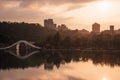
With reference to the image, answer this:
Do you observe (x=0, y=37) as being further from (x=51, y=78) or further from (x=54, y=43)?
(x=51, y=78)

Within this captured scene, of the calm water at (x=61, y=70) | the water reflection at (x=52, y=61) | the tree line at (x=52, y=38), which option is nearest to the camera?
the calm water at (x=61, y=70)

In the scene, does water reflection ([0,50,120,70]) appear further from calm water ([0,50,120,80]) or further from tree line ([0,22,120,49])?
tree line ([0,22,120,49])

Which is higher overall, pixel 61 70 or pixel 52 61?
pixel 52 61

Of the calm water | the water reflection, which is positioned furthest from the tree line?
the calm water

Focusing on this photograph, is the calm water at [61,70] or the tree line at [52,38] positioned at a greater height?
the tree line at [52,38]

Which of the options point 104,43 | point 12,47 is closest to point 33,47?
point 12,47

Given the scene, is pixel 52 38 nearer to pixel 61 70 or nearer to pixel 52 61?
pixel 52 61

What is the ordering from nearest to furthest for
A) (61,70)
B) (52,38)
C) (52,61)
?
(61,70) < (52,61) < (52,38)

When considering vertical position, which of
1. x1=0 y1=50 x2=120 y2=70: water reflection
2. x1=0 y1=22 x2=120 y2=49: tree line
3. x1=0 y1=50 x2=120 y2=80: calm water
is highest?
x1=0 y1=22 x2=120 y2=49: tree line

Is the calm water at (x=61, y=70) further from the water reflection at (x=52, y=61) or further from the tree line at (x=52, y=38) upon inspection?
the tree line at (x=52, y=38)

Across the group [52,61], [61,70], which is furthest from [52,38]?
[61,70]

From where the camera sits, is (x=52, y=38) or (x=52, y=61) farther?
(x=52, y=38)

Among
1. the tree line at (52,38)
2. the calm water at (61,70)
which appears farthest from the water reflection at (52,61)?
the tree line at (52,38)

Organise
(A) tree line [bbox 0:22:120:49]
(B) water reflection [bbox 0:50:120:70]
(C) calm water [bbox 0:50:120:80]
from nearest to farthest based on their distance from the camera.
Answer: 1. (C) calm water [bbox 0:50:120:80]
2. (B) water reflection [bbox 0:50:120:70]
3. (A) tree line [bbox 0:22:120:49]
